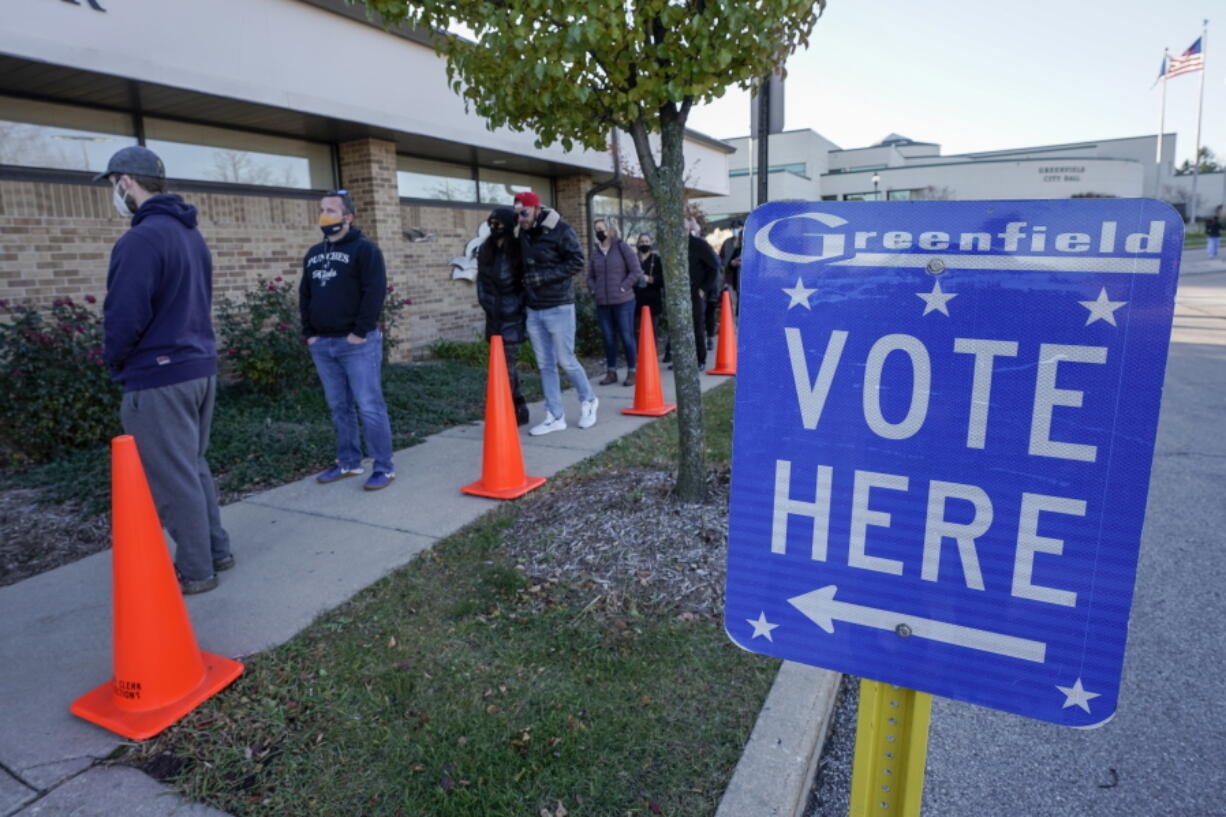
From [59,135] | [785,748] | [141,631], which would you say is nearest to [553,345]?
[141,631]

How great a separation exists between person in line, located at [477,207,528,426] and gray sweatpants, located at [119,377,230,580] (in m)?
2.95

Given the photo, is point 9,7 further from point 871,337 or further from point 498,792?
point 871,337

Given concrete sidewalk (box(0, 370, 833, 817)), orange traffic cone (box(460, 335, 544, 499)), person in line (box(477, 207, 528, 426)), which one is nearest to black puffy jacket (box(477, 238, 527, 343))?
person in line (box(477, 207, 528, 426))

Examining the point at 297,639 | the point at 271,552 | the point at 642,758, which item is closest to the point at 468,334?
the point at 271,552

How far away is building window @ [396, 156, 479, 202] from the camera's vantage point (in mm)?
10695

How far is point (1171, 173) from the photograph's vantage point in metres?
66.9

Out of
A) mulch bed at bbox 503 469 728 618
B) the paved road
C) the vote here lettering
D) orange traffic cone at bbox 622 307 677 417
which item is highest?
the vote here lettering

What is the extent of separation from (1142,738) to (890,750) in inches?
77.7

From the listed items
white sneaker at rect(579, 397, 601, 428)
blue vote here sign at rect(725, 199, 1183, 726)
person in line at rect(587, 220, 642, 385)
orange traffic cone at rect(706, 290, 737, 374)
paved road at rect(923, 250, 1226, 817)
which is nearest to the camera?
blue vote here sign at rect(725, 199, 1183, 726)

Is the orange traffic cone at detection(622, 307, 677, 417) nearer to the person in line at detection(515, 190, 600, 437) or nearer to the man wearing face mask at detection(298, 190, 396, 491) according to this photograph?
the person in line at detection(515, 190, 600, 437)

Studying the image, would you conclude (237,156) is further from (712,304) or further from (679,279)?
(679,279)

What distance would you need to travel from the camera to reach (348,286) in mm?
4875

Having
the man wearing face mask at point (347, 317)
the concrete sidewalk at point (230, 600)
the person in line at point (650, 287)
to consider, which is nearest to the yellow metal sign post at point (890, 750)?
the concrete sidewalk at point (230, 600)

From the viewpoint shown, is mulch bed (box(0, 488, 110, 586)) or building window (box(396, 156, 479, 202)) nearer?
mulch bed (box(0, 488, 110, 586))
